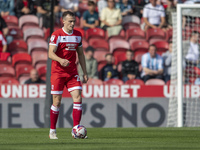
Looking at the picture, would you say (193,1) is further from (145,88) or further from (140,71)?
(145,88)

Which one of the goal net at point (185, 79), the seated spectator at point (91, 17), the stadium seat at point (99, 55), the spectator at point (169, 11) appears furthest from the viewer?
the spectator at point (169, 11)

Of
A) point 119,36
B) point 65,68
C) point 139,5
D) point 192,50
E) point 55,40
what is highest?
point 139,5

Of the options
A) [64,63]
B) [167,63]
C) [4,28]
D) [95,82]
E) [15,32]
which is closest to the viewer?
[64,63]

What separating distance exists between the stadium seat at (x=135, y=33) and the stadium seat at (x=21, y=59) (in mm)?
3197

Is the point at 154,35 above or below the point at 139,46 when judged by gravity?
above

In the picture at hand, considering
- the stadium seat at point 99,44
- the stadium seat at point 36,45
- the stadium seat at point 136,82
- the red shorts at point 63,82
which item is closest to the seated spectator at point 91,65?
the stadium seat at point 136,82

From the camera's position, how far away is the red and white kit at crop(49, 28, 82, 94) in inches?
306

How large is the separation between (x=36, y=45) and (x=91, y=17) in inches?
77.0

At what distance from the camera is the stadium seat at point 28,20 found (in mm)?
16722

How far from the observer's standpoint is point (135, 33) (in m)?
16.9

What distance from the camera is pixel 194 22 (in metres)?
15.3

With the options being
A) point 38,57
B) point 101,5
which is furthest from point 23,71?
point 101,5

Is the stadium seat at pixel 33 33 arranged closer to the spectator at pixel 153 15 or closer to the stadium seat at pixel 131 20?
the stadium seat at pixel 131 20

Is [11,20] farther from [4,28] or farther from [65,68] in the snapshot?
[65,68]
